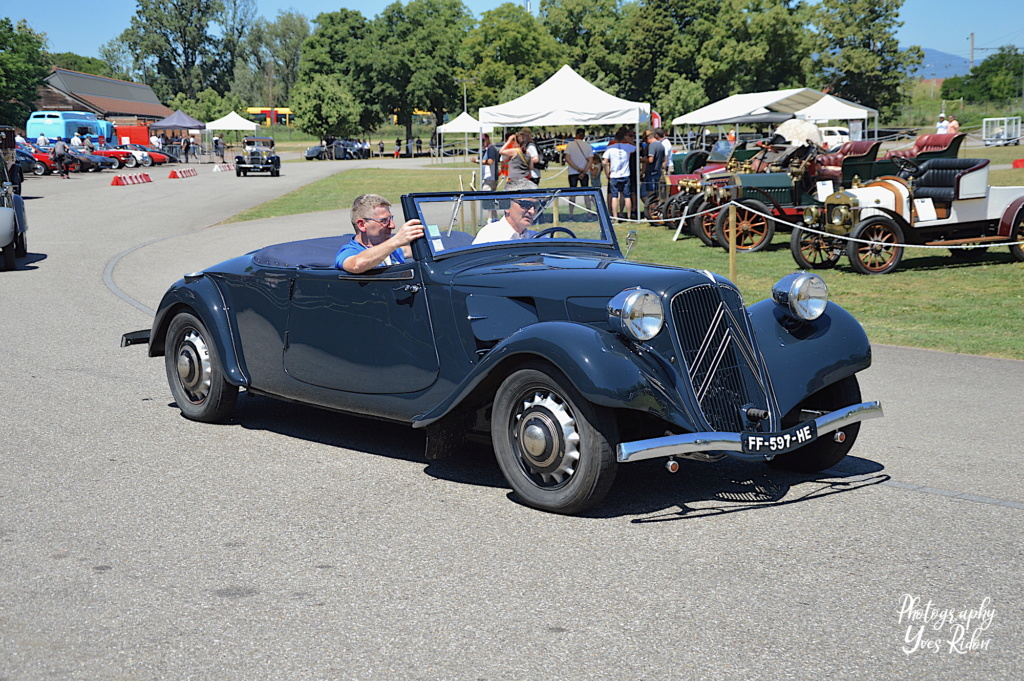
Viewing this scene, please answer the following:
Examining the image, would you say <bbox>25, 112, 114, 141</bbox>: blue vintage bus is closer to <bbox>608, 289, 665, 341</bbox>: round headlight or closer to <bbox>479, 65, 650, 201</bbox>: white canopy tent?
<bbox>479, 65, 650, 201</bbox>: white canopy tent

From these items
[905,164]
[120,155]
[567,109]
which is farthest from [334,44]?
[905,164]

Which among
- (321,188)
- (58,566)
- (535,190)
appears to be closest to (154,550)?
(58,566)

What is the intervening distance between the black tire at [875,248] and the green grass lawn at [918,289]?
166 millimetres

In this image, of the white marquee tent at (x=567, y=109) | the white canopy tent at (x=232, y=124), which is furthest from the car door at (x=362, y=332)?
the white canopy tent at (x=232, y=124)

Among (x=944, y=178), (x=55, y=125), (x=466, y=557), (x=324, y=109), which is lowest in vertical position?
(x=466, y=557)

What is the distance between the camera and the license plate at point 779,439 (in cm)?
454

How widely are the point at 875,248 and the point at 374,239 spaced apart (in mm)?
10434

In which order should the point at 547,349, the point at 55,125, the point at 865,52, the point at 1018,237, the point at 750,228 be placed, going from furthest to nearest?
the point at 865,52 < the point at 55,125 < the point at 750,228 < the point at 1018,237 < the point at 547,349

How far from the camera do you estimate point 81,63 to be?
15450cm

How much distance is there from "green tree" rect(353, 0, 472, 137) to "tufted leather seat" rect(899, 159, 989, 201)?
247 feet

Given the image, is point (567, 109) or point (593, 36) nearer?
point (567, 109)

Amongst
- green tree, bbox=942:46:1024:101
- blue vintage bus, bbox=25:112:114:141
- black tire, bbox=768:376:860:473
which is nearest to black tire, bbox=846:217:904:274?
black tire, bbox=768:376:860:473

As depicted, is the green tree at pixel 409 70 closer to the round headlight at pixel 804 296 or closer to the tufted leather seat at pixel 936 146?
the tufted leather seat at pixel 936 146

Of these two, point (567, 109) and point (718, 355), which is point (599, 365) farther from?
point (567, 109)
